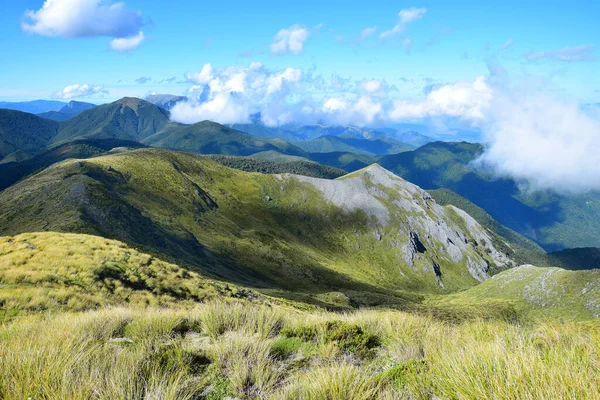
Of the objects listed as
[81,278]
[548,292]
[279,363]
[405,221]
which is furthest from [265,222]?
[279,363]

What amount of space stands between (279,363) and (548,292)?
123391 millimetres

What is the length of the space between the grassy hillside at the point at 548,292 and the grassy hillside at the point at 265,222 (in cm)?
2887

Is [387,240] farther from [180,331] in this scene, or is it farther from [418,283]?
[180,331]

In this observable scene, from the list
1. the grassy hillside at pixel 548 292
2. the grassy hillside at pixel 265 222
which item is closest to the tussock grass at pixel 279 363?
the grassy hillside at pixel 265 222

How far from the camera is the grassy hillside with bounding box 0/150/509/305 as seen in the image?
52.1m

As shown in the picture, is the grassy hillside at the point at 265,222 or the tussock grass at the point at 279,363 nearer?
the tussock grass at the point at 279,363

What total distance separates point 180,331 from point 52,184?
64639 mm

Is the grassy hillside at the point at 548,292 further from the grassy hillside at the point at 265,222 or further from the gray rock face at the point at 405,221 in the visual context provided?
the gray rock face at the point at 405,221

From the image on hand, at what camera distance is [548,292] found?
97.8m

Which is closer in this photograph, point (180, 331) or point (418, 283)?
point (180, 331)

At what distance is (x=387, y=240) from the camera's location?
160m

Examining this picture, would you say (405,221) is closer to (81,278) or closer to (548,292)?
Answer: (548,292)

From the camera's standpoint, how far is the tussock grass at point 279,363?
13.7 ft

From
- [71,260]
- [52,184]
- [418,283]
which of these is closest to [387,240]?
[418,283]
